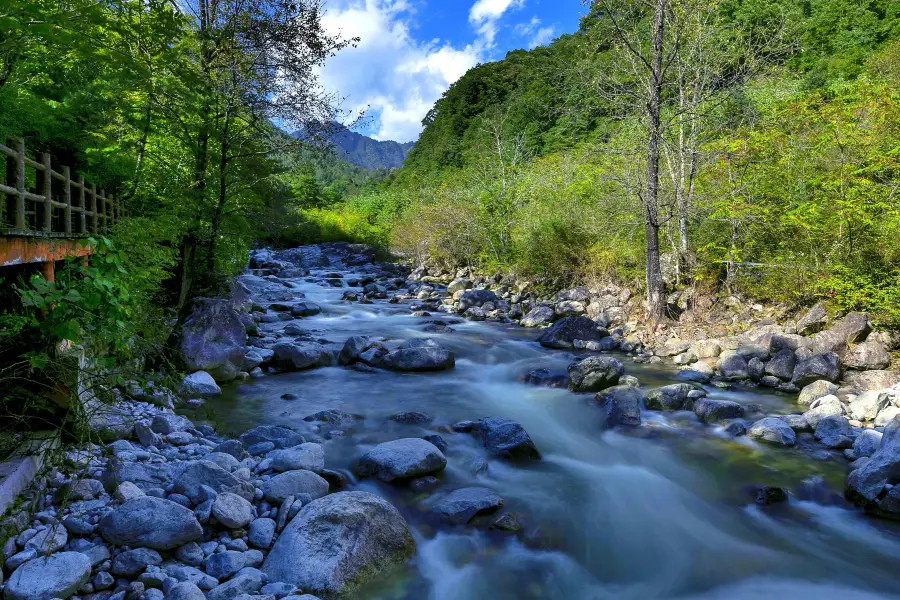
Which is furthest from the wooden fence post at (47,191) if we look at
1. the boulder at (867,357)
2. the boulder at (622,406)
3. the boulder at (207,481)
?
the boulder at (867,357)

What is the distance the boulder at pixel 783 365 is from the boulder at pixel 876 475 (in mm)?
3622

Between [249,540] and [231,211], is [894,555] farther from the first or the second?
[231,211]

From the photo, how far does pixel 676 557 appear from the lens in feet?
15.8

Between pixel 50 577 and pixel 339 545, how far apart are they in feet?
5.77

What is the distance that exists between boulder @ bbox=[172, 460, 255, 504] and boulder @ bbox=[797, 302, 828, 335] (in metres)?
9.90

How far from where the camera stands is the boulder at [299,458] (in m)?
5.32

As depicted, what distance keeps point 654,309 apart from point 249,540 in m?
10.1

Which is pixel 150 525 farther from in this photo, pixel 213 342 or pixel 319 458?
pixel 213 342

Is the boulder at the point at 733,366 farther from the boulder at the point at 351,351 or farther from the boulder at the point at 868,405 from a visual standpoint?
the boulder at the point at 351,351

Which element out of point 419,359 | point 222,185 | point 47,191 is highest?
point 222,185

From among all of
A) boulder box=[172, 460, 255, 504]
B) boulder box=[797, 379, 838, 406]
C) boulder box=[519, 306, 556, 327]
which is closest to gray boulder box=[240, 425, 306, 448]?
boulder box=[172, 460, 255, 504]

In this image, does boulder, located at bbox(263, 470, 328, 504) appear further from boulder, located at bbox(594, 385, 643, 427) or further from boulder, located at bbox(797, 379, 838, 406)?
boulder, located at bbox(797, 379, 838, 406)

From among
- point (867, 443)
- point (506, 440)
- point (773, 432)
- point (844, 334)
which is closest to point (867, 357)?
point (844, 334)

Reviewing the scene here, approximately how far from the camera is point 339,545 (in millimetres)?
3969
